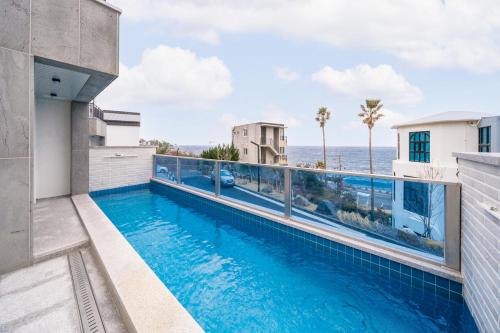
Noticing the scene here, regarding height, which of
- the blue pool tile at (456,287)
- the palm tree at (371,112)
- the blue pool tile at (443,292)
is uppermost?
the palm tree at (371,112)

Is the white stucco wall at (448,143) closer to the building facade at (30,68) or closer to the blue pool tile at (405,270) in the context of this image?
the blue pool tile at (405,270)

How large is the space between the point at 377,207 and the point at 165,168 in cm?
814

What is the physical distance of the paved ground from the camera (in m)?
3.14

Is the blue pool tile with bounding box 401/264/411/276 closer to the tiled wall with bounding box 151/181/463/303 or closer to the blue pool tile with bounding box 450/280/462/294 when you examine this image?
the tiled wall with bounding box 151/181/463/303

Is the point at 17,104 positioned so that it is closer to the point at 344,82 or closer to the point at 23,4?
the point at 23,4

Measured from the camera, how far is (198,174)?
7.79 meters

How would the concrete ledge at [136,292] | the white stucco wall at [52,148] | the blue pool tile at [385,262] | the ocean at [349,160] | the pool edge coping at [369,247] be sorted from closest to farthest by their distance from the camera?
the concrete ledge at [136,292] → the pool edge coping at [369,247] → the blue pool tile at [385,262] → the white stucco wall at [52,148] → the ocean at [349,160]

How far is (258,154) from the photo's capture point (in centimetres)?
3269

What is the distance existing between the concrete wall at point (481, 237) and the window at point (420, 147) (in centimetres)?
1632

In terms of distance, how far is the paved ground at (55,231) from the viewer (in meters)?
3.14

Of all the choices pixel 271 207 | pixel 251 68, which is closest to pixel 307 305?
pixel 271 207

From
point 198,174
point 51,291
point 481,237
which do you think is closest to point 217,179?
point 198,174

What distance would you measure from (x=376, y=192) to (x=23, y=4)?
197 inches

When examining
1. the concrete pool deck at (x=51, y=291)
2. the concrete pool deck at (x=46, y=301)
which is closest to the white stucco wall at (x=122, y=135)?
the concrete pool deck at (x=51, y=291)
